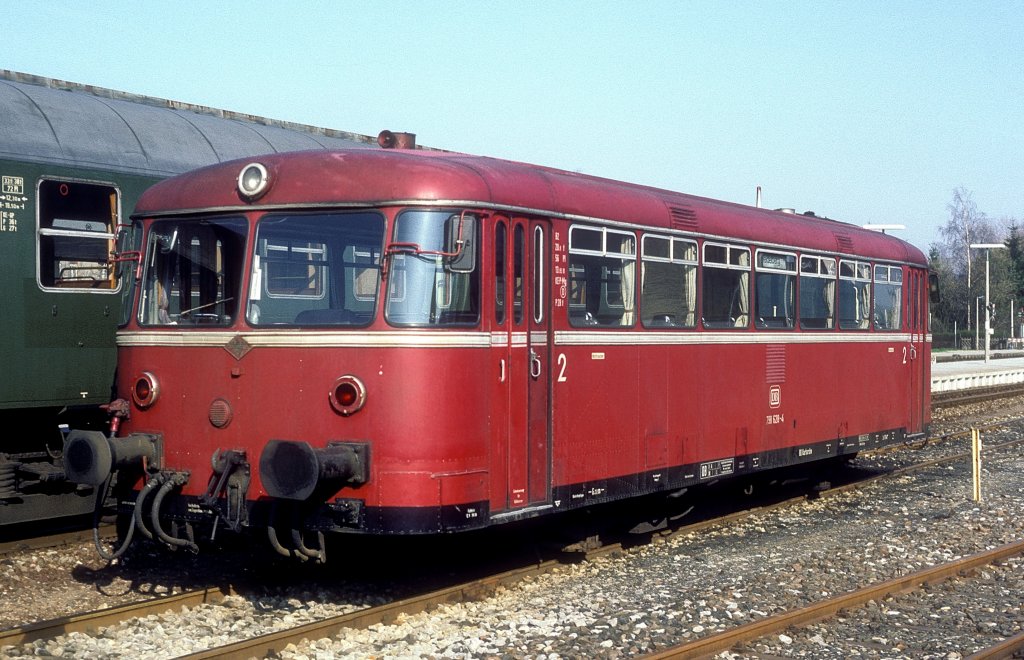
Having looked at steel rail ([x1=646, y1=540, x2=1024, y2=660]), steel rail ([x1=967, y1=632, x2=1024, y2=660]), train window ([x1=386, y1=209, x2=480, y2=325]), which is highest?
train window ([x1=386, y1=209, x2=480, y2=325])

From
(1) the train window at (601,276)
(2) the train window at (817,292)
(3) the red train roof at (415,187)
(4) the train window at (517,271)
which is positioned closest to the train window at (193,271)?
(3) the red train roof at (415,187)

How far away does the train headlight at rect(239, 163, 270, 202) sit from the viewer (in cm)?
810

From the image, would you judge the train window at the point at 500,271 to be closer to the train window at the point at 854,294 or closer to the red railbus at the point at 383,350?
the red railbus at the point at 383,350

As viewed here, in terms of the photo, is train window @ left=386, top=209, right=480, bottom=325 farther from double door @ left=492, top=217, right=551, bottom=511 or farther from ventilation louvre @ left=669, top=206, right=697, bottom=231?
ventilation louvre @ left=669, top=206, right=697, bottom=231

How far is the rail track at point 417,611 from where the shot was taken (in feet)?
23.2

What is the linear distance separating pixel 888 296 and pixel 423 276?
8.57m

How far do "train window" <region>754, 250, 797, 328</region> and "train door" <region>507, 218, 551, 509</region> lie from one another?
3648 millimetres

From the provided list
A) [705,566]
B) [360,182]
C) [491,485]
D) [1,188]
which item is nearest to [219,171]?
[360,182]

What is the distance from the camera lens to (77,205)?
10.3 m

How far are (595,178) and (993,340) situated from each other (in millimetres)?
72583

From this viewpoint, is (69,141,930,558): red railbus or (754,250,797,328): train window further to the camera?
(754,250,797,328): train window

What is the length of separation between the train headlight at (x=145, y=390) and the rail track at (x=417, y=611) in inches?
54.3

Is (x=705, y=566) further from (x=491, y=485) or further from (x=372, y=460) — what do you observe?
(x=372, y=460)

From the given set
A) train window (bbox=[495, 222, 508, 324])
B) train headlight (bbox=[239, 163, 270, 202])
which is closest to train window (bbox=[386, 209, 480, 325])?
train window (bbox=[495, 222, 508, 324])
